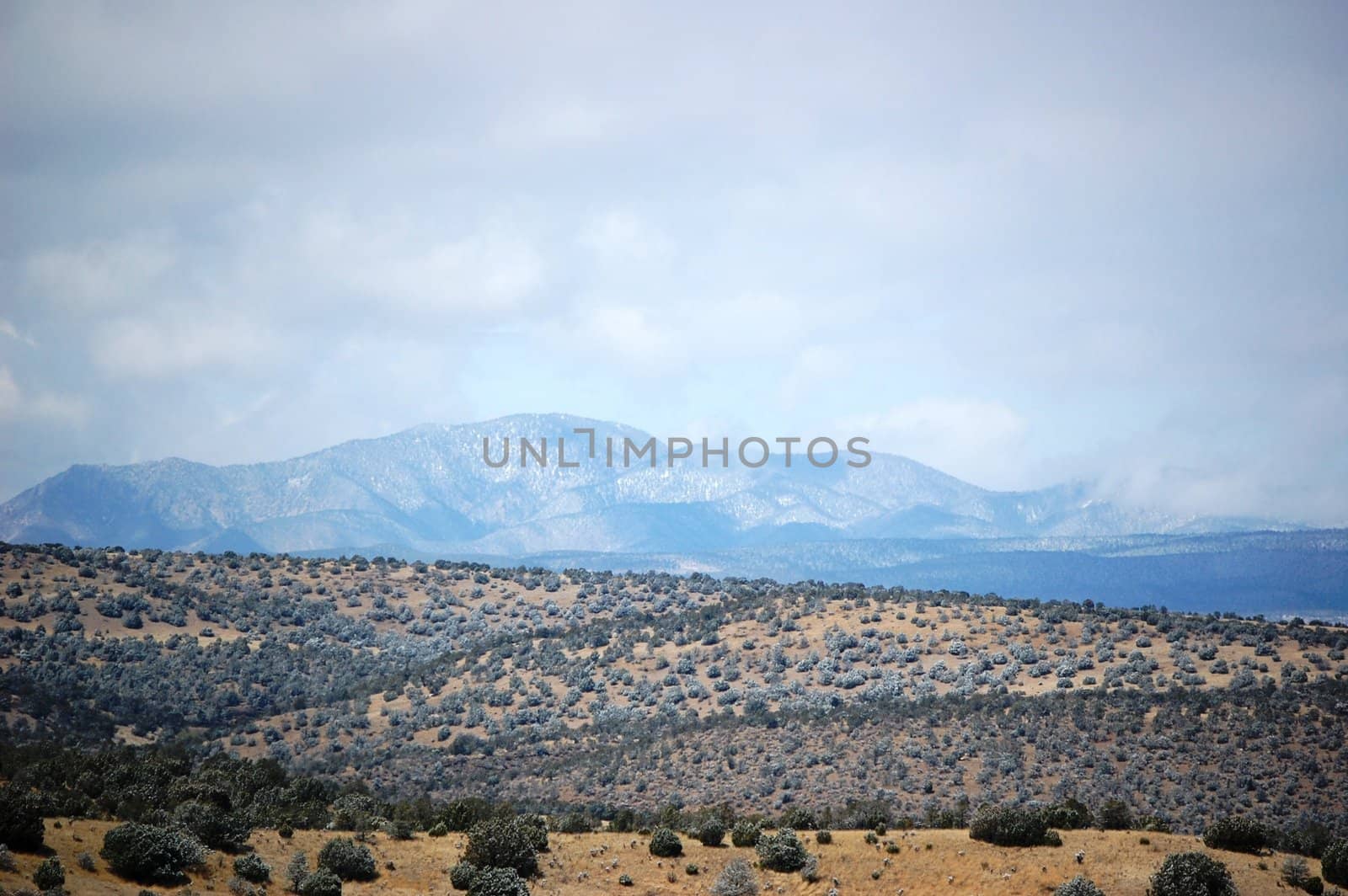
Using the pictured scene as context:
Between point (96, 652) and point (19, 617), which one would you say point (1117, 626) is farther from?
point (19, 617)

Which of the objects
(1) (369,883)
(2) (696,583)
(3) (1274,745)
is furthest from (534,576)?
(1) (369,883)

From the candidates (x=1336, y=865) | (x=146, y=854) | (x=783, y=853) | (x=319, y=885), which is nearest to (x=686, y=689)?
(x=783, y=853)

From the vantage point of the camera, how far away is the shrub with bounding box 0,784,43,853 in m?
24.4

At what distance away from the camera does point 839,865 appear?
103 feet

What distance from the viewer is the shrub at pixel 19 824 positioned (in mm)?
24422

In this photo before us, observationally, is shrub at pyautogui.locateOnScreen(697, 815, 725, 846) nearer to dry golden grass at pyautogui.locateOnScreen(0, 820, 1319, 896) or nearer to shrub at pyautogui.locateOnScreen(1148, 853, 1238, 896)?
dry golden grass at pyautogui.locateOnScreen(0, 820, 1319, 896)

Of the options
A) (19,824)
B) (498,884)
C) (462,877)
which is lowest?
(462,877)

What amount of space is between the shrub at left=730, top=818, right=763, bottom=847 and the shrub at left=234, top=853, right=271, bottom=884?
1462 centimetres

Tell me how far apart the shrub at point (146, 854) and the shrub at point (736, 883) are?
14.4 metres

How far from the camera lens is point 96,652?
75562mm

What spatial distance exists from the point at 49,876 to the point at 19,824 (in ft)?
7.48

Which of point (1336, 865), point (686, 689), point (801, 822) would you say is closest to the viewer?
point (1336, 865)

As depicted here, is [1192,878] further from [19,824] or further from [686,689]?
[686,689]

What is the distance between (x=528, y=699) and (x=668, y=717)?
1169 centimetres
